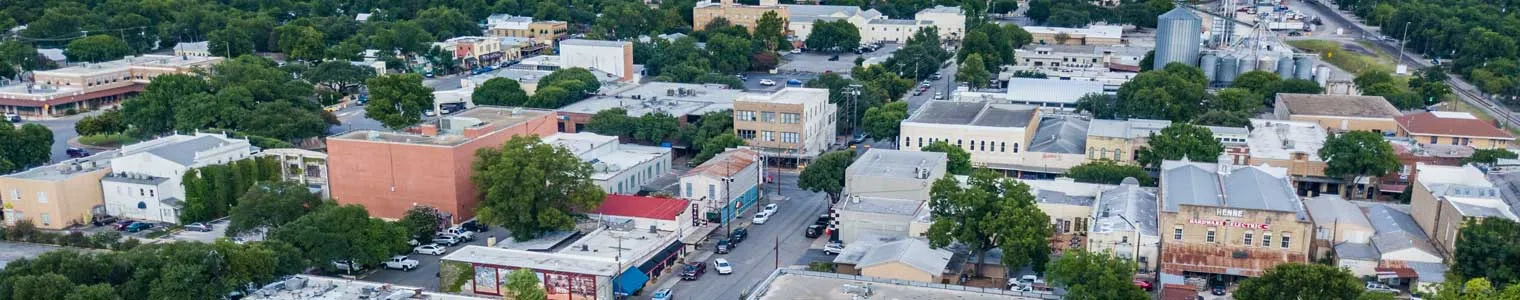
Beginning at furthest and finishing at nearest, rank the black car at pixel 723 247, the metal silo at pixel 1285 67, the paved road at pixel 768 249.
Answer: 1. the metal silo at pixel 1285 67
2. the black car at pixel 723 247
3. the paved road at pixel 768 249

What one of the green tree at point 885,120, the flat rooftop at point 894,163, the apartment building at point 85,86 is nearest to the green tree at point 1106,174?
the flat rooftop at point 894,163

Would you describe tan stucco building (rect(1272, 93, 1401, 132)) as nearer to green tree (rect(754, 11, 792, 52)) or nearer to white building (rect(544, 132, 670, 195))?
white building (rect(544, 132, 670, 195))

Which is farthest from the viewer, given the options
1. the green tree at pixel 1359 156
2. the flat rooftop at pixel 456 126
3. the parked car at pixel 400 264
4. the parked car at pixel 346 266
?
the green tree at pixel 1359 156

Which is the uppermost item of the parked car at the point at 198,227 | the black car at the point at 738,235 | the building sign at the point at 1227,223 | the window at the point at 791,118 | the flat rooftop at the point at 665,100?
the window at the point at 791,118

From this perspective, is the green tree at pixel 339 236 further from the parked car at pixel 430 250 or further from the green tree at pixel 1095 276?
the green tree at pixel 1095 276

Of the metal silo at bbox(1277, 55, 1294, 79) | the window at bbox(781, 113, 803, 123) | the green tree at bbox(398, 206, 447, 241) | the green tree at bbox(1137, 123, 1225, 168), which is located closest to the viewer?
the green tree at bbox(398, 206, 447, 241)

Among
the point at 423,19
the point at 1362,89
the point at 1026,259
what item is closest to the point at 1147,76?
the point at 1362,89

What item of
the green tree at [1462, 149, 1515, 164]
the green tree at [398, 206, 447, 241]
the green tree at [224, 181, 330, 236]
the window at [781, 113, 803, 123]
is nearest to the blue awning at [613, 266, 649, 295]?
the green tree at [398, 206, 447, 241]

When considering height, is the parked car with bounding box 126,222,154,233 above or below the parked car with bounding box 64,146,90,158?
below
